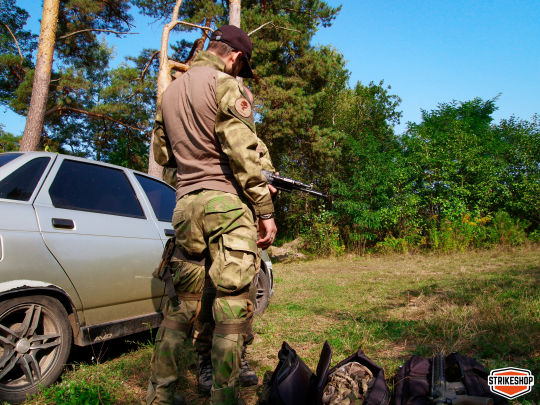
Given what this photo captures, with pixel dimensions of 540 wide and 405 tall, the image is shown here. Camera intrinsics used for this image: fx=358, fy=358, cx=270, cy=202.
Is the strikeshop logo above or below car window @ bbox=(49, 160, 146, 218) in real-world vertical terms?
below

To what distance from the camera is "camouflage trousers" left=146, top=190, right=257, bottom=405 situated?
5.98ft

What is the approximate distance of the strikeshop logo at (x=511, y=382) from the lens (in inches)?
76.0

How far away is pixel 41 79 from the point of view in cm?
923

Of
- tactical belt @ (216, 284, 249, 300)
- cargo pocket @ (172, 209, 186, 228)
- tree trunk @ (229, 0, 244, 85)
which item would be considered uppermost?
tree trunk @ (229, 0, 244, 85)

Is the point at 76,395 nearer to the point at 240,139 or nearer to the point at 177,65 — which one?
the point at 240,139

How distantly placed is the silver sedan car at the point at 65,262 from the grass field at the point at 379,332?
27cm

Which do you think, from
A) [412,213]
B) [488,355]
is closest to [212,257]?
[488,355]

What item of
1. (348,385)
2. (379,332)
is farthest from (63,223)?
(379,332)

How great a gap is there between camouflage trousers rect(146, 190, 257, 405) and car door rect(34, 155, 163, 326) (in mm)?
852

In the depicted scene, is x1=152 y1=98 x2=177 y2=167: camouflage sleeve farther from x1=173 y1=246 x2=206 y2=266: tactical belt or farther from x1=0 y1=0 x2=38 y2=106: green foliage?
x1=0 y1=0 x2=38 y2=106: green foliage

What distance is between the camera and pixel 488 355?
2580mm

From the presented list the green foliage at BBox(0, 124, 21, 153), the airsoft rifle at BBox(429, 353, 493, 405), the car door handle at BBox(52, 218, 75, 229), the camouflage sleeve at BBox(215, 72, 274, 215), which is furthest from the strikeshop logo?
the green foliage at BBox(0, 124, 21, 153)

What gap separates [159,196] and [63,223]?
1127mm

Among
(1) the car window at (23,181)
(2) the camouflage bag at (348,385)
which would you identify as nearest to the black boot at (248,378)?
(2) the camouflage bag at (348,385)
